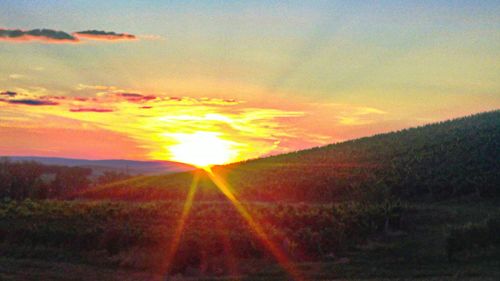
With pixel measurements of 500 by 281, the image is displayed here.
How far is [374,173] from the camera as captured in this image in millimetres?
58250

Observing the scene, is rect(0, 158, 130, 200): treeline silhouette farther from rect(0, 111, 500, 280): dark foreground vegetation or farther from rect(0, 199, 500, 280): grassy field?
Answer: rect(0, 199, 500, 280): grassy field

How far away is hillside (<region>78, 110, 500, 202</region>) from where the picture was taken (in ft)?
160

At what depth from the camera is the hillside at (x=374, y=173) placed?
48.9 metres

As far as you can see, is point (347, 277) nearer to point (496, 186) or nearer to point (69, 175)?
point (496, 186)

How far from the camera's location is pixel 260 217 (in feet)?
111

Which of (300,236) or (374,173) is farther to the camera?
(374,173)

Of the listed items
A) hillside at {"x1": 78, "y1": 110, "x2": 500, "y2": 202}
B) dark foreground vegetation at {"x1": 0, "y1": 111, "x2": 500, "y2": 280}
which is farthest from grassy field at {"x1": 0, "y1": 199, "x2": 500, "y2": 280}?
hillside at {"x1": 78, "y1": 110, "x2": 500, "y2": 202}

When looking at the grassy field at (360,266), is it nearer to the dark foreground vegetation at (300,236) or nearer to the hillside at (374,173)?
the dark foreground vegetation at (300,236)

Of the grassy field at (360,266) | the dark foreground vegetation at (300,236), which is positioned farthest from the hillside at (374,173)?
the grassy field at (360,266)

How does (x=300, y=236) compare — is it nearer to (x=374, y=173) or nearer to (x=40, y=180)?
(x=374, y=173)

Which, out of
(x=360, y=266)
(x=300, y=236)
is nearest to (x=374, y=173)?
(x=300, y=236)

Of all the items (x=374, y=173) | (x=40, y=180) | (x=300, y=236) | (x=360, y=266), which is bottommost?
(x=360, y=266)

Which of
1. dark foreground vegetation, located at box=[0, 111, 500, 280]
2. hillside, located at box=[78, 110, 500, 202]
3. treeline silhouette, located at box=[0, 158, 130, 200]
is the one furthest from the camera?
treeline silhouette, located at box=[0, 158, 130, 200]

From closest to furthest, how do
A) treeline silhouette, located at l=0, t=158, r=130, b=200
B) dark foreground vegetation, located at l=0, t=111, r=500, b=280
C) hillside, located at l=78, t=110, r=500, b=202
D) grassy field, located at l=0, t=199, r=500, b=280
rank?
1. grassy field, located at l=0, t=199, r=500, b=280
2. dark foreground vegetation, located at l=0, t=111, r=500, b=280
3. hillside, located at l=78, t=110, r=500, b=202
4. treeline silhouette, located at l=0, t=158, r=130, b=200
